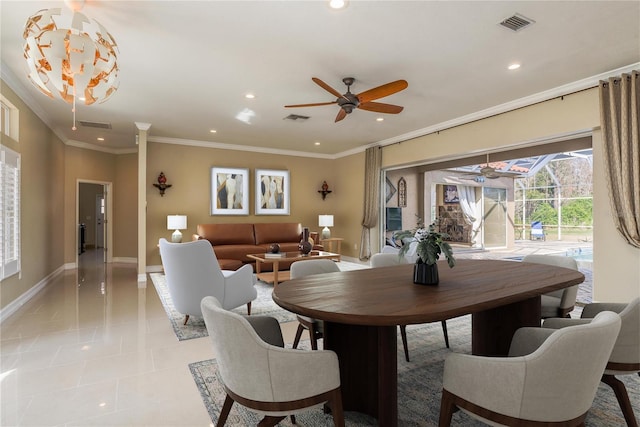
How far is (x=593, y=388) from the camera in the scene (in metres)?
1.27

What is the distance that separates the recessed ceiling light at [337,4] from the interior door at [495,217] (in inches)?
178

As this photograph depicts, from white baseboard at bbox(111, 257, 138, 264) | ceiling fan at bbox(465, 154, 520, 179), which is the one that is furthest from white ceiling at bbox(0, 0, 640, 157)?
white baseboard at bbox(111, 257, 138, 264)

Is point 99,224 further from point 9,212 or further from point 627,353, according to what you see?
point 627,353

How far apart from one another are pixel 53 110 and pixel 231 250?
11.3 feet

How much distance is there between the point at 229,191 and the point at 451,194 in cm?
469

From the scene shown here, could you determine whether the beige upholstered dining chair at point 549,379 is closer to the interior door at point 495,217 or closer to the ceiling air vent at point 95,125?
the interior door at point 495,217

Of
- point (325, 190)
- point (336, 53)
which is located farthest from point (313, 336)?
point (325, 190)

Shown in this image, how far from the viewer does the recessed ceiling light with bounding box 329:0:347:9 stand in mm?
2443

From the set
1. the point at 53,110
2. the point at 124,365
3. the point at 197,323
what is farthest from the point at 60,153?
the point at 124,365

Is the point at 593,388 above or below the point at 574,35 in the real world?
below

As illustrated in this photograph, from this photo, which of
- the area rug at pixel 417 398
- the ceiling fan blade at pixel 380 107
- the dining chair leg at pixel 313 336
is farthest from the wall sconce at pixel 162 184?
the dining chair leg at pixel 313 336

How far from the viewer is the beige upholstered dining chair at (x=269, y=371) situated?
1315 mm

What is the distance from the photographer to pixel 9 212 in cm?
385

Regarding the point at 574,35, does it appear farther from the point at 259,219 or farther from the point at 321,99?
the point at 259,219
